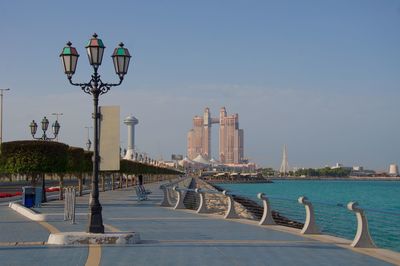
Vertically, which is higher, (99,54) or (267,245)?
(99,54)

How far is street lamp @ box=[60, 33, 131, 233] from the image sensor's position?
46.5 ft

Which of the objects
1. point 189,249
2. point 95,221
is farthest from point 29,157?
point 189,249

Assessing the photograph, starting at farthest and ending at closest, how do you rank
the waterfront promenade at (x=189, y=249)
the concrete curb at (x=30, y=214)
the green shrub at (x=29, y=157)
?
the green shrub at (x=29, y=157), the concrete curb at (x=30, y=214), the waterfront promenade at (x=189, y=249)

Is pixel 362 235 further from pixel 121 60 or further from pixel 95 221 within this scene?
pixel 121 60

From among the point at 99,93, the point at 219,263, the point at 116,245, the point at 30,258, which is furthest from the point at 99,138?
the point at 219,263

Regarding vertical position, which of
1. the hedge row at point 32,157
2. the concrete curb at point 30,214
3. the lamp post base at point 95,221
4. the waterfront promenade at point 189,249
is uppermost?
the hedge row at point 32,157

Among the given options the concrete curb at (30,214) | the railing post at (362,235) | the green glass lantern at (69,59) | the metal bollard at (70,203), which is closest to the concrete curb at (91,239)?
the green glass lantern at (69,59)

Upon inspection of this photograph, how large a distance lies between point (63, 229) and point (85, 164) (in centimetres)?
2290

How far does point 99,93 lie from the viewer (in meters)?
15.0

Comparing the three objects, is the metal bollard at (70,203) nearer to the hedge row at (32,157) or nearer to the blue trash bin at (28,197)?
the blue trash bin at (28,197)

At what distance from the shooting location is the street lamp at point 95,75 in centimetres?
1416

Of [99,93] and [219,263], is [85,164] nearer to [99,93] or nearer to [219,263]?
[99,93]

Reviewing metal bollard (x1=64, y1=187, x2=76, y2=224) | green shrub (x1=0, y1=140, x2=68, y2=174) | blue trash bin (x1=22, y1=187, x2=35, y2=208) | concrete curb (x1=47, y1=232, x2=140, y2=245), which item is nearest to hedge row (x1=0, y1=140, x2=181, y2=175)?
green shrub (x1=0, y1=140, x2=68, y2=174)

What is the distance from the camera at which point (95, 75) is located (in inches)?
584
